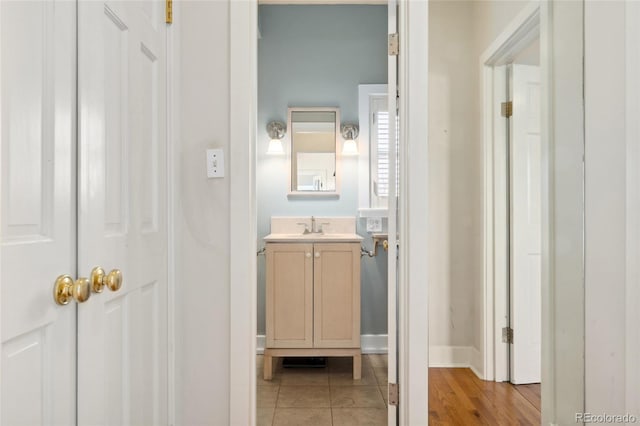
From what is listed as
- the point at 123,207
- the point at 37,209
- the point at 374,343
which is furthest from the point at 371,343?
the point at 37,209

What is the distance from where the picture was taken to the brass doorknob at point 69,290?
30.3 inches

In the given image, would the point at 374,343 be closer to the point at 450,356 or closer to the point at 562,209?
the point at 450,356

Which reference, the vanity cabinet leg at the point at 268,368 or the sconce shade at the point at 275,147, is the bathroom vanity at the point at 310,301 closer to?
the vanity cabinet leg at the point at 268,368

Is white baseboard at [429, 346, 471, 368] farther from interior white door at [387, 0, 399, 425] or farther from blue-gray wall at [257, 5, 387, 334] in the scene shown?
interior white door at [387, 0, 399, 425]

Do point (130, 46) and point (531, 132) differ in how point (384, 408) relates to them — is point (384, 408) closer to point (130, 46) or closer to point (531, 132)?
point (531, 132)

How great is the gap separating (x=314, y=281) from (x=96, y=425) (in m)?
1.70

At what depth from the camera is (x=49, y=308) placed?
2.48ft

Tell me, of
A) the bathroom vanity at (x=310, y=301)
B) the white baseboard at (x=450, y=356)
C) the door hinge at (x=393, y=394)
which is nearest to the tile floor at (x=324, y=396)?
the bathroom vanity at (x=310, y=301)

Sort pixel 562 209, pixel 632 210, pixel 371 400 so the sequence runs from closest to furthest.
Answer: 1. pixel 632 210
2. pixel 562 209
3. pixel 371 400

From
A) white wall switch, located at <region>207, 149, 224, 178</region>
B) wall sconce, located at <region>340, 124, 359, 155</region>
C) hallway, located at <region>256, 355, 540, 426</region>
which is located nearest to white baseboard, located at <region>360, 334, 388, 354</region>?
hallway, located at <region>256, 355, 540, 426</region>

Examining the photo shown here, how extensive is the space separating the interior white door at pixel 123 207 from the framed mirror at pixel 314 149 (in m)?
1.80

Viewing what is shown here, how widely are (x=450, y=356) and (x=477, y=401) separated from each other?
37cm

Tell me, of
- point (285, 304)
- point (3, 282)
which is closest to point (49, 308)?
point (3, 282)

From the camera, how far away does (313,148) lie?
3139 millimetres
